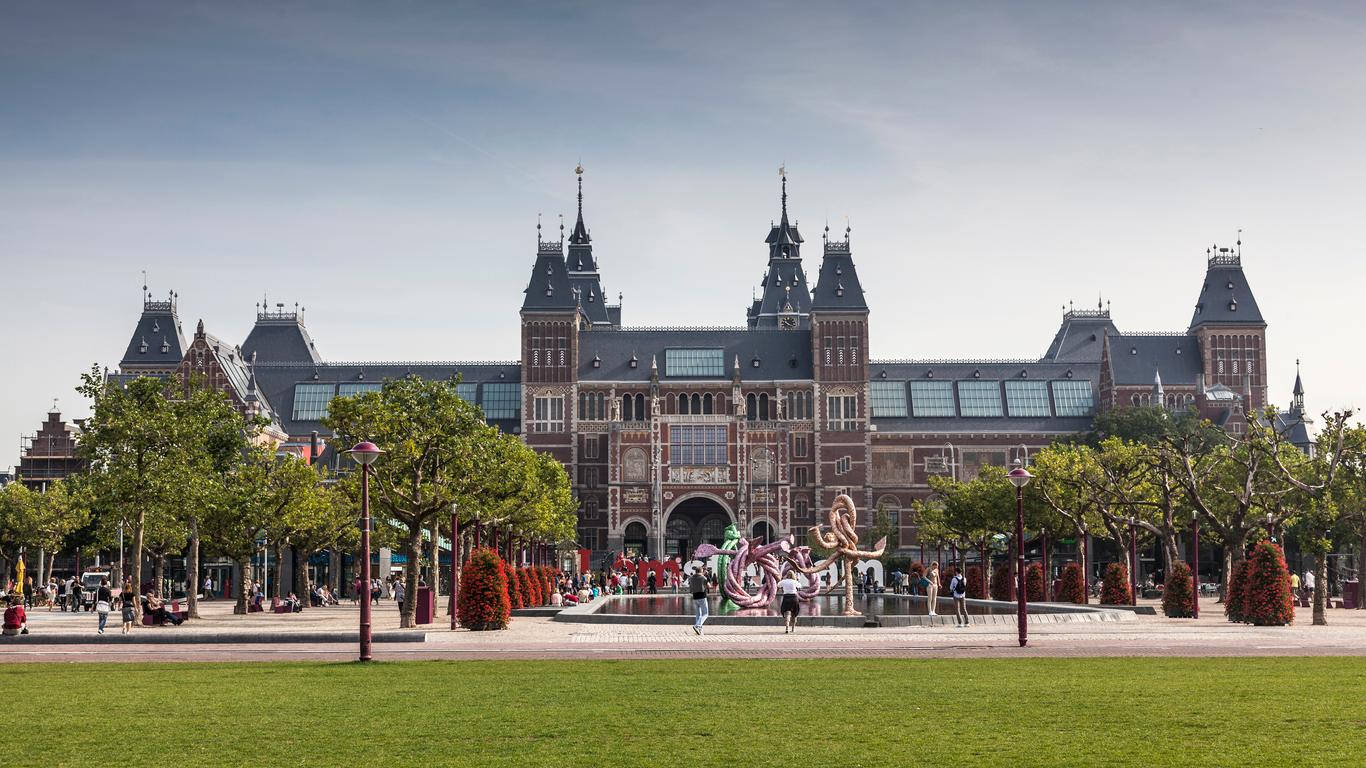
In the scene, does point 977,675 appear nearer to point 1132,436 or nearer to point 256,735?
point 256,735

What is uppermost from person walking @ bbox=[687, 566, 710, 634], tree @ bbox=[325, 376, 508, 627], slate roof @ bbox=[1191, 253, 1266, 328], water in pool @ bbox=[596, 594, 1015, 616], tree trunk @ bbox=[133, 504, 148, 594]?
slate roof @ bbox=[1191, 253, 1266, 328]

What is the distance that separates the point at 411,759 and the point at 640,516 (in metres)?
105

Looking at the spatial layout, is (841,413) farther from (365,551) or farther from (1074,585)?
(365,551)

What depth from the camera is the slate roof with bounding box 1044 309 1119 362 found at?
138 meters

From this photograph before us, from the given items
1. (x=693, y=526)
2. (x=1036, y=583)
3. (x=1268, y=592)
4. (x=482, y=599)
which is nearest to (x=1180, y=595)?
(x=1268, y=592)

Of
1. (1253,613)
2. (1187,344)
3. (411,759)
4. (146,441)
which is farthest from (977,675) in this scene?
(1187,344)

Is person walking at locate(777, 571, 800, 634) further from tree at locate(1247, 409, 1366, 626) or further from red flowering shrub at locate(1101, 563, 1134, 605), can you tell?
red flowering shrub at locate(1101, 563, 1134, 605)

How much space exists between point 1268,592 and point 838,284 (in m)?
83.5

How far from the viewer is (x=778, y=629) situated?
4197cm

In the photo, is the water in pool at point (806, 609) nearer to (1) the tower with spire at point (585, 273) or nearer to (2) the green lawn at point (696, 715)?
(2) the green lawn at point (696, 715)

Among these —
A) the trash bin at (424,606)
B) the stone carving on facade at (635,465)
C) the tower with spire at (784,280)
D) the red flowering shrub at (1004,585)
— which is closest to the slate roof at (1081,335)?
the tower with spire at (784,280)

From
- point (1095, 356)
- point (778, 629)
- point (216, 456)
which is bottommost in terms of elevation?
point (778, 629)

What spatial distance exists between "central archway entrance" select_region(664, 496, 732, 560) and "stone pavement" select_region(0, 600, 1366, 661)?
80.0 m

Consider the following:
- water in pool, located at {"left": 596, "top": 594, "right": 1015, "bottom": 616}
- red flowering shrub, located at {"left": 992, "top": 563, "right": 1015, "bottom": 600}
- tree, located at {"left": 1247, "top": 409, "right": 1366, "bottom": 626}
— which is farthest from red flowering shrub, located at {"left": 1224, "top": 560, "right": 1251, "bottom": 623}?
red flowering shrub, located at {"left": 992, "top": 563, "right": 1015, "bottom": 600}
